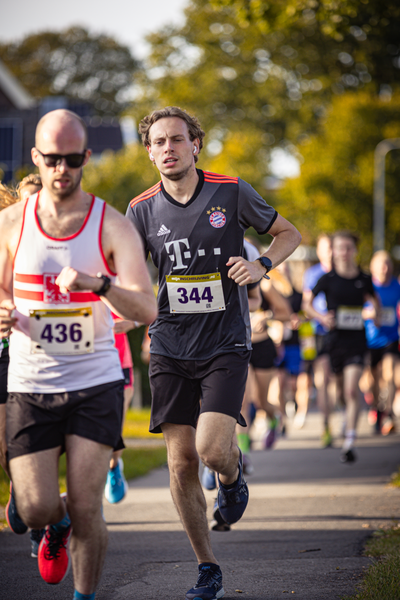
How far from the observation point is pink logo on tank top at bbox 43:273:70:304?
3.36 m

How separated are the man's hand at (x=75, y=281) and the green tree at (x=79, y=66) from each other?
47213mm

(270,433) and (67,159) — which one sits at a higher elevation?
(67,159)

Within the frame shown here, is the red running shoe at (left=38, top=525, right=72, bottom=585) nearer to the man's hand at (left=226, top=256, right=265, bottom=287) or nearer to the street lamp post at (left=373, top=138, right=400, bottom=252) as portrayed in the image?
the man's hand at (left=226, top=256, right=265, bottom=287)

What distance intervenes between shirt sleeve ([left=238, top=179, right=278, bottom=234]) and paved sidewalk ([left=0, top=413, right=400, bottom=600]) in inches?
77.9

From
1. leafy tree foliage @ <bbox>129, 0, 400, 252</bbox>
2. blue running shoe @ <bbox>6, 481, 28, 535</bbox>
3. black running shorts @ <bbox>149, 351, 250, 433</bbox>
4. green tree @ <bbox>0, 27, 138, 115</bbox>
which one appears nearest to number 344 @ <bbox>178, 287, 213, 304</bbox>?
black running shorts @ <bbox>149, 351, 250, 433</bbox>

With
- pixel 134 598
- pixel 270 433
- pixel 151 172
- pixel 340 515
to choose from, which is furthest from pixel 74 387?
pixel 151 172

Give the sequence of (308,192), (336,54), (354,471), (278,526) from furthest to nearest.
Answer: (308,192) < (336,54) < (354,471) < (278,526)

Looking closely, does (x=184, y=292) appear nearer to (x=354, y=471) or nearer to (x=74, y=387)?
(x=74, y=387)

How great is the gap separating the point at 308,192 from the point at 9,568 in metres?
37.3

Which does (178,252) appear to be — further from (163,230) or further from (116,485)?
(116,485)

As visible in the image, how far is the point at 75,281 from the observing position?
3.09 metres

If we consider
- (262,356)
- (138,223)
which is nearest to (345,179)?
(262,356)

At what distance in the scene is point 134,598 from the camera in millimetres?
4172

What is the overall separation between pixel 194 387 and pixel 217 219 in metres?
0.93
